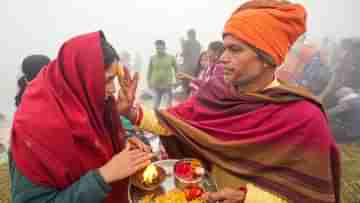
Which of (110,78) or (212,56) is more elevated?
(110,78)

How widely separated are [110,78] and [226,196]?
2.45 feet

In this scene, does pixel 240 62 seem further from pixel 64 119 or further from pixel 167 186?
pixel 64 119

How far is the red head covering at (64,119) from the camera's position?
3.49ft

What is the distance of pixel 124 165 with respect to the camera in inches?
45.4

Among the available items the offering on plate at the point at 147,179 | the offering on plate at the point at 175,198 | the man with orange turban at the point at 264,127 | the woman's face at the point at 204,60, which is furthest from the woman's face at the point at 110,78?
the woman's face at the point at 204,60

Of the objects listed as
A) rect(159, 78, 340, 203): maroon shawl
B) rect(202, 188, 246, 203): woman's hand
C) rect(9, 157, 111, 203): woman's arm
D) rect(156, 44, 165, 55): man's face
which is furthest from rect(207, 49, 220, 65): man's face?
rect(9, 157, 111, 203): woman's arm

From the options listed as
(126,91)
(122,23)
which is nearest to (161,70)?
(126,91)

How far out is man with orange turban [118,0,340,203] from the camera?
1.28m

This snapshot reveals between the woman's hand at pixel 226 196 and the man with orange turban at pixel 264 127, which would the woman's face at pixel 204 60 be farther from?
the woman's hand at pixel 226 196

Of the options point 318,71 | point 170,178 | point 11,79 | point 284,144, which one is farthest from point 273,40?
point 11,79

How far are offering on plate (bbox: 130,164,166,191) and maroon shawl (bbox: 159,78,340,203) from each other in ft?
0.99

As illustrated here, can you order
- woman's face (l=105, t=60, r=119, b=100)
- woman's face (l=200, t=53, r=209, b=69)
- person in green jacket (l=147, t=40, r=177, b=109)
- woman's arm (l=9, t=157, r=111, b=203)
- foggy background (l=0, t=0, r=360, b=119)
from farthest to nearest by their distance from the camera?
1. foggy background (l=0, t=0, r=360, b=119)
2. person in green jacket (l=147, t=40, r=177, b=109)
3. woman's face (l=200, t=53, r=209, b=69)
4. woman's face (l=105, t=60, r=119, b=100)
5. woman's arm (l=9, t=157, r=111, b=203)

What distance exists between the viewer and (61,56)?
3.86 feet

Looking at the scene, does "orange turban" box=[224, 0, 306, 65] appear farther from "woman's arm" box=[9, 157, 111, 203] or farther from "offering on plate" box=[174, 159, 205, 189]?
"woman's arm" box=[9, 157, 111, 203]
